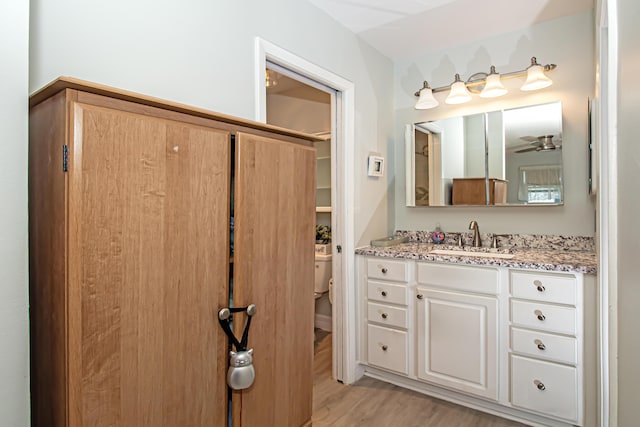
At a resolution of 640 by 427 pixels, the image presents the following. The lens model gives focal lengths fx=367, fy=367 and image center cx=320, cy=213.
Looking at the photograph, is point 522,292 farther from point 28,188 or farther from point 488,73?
point 28,188

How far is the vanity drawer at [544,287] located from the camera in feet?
6.20

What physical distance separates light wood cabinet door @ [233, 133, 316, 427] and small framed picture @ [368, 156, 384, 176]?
A: 4.62 ft

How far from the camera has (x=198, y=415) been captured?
1064 mm

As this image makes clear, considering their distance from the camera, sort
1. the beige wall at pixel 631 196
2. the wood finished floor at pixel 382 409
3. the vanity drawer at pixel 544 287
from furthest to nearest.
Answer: the wood finished floor at pixel 382 409
the vanity drawer at pixel 544 287
the beige wall at pixel 631 196

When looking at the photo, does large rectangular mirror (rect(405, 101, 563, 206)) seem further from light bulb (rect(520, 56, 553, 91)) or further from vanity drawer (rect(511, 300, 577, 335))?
vanity drawer (rect(511, 300, 577, 335))

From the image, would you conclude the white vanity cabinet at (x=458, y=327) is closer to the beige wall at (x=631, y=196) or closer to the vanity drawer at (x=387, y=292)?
the vanity drawer at (x=387, y=292)

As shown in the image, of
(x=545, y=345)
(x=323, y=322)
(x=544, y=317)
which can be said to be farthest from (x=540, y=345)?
(x=323, y=322)

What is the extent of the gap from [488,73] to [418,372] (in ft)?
7.15

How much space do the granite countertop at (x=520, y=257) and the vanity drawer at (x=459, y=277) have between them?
4cm

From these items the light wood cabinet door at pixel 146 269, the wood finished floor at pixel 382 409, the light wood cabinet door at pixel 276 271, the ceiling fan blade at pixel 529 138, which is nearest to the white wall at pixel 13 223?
the light wood cabinet door at pixel 146 269

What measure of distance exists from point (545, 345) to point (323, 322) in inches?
85.4

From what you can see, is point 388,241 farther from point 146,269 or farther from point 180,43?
point 146,269

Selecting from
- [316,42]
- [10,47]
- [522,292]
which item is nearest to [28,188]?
[10,47]

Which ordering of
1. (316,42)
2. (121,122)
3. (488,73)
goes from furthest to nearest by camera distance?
1. (488,73)
2. (316,42)
3. (121,122)
